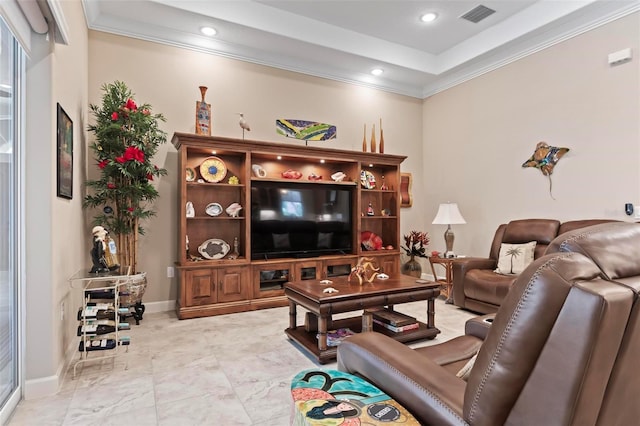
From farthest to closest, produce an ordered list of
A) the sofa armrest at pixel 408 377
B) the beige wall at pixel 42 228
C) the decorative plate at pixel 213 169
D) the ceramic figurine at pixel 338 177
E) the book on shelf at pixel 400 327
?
the ceramic figurine at pixel 338 177 → the decorative plate at pixel 213 169 → the book on shelf at pixel 400 327 → the beige wall at pixel 42 228 → the sofa armrest at pixel 408 377

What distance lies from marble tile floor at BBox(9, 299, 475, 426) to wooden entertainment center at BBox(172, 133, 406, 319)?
551mm

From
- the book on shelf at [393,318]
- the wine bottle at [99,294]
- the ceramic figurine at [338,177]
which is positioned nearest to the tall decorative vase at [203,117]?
the ceramic figurine at [338,177]

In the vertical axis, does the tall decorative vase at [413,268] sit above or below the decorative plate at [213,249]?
below

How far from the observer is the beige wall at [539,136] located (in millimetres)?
3709

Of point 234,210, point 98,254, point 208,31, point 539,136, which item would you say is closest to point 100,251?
point 98,254

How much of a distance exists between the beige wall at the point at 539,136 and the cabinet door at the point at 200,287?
372 cm

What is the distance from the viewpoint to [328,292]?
112 inches

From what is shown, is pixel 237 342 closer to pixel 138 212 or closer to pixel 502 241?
pixel 138 212

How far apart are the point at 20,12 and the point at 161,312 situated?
312cm

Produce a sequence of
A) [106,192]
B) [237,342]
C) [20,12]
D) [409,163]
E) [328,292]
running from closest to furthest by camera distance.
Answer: [20,12]
[328,292]
[237,342]
[106,192]
[409,163]

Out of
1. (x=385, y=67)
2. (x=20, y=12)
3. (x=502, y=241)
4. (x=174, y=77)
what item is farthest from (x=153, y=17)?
(x=502, y=241)

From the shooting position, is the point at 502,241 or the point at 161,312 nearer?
the point at 161,312

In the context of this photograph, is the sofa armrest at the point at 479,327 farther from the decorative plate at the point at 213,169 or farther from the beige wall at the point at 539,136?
the decorative plate at the point at 213,169

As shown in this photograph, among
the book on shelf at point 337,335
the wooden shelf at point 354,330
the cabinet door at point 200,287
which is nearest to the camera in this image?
the book on shelf at point 337,335
